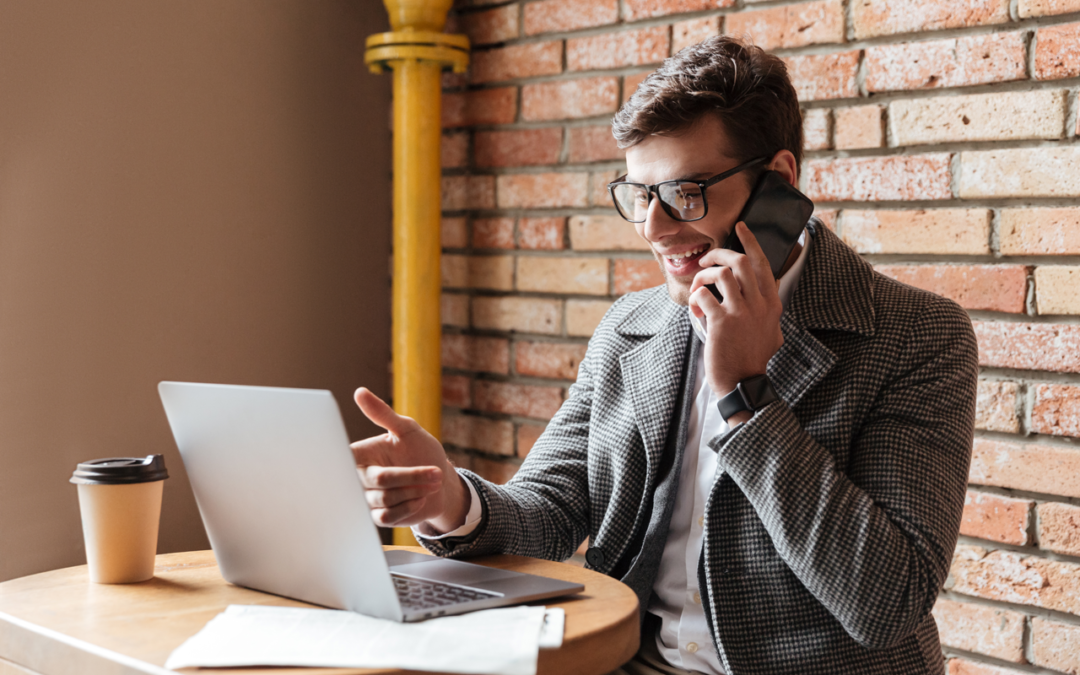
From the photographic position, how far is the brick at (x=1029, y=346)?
5.06ft

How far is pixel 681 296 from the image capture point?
57.4 inches

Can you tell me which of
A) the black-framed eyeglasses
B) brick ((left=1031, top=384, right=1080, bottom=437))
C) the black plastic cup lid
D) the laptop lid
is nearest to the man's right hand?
the laptop lid

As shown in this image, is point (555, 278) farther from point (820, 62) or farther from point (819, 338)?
point (819, 338)

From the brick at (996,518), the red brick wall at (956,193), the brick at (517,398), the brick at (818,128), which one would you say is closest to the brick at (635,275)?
the red brick wall at (956,193)

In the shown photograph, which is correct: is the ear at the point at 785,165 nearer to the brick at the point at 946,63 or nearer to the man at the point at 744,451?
the man at the point at 744,451

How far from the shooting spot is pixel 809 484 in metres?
1.18

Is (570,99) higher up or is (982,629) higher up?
(570,99)

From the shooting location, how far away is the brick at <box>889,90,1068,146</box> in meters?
1.54

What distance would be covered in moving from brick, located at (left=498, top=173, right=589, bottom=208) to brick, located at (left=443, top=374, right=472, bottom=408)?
426mm

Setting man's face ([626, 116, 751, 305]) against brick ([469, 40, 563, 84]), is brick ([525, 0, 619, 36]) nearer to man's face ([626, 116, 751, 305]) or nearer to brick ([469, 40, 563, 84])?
brick ([469, 40, 563, 84])

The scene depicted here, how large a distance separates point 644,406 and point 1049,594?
28.5 inches

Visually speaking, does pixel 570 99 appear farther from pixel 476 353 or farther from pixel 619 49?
pixel 476 353

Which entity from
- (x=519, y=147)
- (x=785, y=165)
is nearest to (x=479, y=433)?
(x=519, y=147)

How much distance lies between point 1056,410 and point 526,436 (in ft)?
3.59
